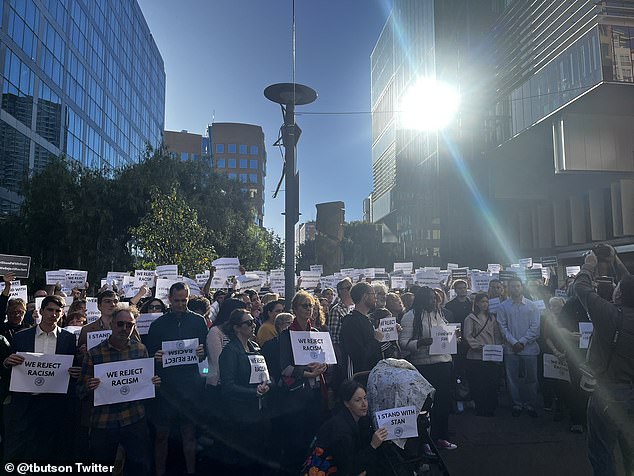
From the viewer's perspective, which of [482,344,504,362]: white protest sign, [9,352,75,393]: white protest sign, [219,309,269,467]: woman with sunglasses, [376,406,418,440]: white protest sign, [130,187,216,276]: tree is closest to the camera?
[376,406,418,440]: white protest sign

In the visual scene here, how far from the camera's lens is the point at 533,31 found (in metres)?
28.9

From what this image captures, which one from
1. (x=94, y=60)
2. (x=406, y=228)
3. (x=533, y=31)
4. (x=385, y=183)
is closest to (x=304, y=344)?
(x=533, y=31)

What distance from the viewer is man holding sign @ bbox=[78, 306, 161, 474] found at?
4345 millimetres

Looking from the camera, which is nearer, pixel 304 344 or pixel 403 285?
pixel 304 344

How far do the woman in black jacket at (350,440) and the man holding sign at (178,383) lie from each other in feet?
6.35

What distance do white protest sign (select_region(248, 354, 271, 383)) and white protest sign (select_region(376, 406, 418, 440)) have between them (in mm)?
1278

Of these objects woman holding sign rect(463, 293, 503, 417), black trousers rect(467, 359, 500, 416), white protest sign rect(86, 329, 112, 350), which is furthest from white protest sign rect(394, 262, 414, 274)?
white protest sign rect(86, 329, 112, 350)

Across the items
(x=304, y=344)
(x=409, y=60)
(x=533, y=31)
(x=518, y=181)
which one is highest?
(x=409, y=60)

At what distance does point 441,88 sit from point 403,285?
3091 cm

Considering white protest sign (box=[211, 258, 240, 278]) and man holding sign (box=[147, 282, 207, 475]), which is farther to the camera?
white protest sign (box=[211, 258, 240, 278])

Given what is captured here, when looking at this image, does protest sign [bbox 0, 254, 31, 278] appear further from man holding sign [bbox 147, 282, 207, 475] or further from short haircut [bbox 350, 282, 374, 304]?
short haircut [bbox 350, 282, 374, 304]

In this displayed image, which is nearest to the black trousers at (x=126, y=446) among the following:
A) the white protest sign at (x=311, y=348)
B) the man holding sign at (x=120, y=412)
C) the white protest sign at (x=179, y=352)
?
the man holding sign at (x=120, y=412)

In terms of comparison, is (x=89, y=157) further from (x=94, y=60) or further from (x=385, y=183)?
(x=385, y=183)

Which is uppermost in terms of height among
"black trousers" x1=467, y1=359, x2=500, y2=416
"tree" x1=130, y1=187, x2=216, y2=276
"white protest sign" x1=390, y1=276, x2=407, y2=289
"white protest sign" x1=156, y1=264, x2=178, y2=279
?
"tree" x1=130, y1=187, x2=216, y2=276
